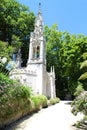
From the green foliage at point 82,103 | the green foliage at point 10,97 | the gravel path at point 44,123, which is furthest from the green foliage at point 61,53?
the green foliage at point 82,103

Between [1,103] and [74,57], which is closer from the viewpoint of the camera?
[1,103]

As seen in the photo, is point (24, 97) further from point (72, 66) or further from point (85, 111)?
point (72, 66)

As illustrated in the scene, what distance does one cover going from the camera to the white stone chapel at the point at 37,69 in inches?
1288

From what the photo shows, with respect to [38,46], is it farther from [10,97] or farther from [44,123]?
[10,97]

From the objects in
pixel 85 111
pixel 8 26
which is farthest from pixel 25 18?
pixel 85 111

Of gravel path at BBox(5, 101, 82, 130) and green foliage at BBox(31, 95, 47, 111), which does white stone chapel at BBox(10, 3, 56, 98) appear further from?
gravel path at BBox(5, 101, 82, 130)

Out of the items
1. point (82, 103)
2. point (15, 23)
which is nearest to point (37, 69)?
point (15, 23)

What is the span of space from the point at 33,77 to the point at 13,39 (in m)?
9.12

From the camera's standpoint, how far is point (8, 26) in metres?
42.2

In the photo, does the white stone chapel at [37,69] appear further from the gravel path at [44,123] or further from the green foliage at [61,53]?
the gravel path at [44,123]

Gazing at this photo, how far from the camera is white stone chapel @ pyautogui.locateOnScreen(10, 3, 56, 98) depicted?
32.7 m

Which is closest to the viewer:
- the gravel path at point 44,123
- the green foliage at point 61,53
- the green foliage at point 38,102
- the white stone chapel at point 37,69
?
the gravel path at point 44,123

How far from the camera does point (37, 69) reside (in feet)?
116

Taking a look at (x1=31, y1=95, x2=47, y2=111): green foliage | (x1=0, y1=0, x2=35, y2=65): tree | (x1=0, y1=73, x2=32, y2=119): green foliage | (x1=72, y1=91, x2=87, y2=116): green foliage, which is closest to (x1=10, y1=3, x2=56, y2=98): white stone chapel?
(x1=0, y1=0, x2=35, y2=65): tree
